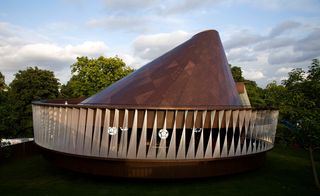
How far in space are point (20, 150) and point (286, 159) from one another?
24.7 metres

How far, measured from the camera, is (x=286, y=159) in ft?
95.9

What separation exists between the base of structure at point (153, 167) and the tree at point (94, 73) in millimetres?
31283

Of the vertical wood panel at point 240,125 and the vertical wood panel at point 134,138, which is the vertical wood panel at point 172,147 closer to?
the vertical wood panel at point 134,138

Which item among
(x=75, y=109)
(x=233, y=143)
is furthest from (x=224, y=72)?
(x=75, y=109)

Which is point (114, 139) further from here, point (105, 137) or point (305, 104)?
point (305, 104)

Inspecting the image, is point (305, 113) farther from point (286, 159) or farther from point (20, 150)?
point (20, 150)

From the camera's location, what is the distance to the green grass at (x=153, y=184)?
1812 cm

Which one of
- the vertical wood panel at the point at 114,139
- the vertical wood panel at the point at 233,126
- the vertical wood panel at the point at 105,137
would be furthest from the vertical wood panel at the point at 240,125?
the vertical wood panel at the point at 105,137

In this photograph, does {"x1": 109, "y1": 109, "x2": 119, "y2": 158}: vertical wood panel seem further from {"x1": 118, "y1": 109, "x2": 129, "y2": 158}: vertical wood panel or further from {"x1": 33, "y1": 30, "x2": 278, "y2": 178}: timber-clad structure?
{"x1": 118, "y1": 109, "x2": 129, "y2": 158}: vertical wood panel

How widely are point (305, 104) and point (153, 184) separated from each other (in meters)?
10.6

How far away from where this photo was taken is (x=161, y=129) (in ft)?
63.8

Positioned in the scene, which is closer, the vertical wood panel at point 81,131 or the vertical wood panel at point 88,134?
the vertical wood panel at point 88,134

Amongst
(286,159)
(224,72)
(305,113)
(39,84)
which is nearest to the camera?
(305,113)

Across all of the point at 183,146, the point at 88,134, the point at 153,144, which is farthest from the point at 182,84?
the point at 88,134
